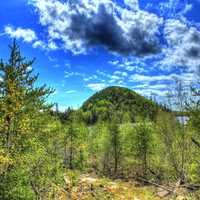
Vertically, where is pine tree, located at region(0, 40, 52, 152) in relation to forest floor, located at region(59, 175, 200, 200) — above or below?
above

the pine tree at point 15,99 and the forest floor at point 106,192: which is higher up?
the pine tree at point 15,99

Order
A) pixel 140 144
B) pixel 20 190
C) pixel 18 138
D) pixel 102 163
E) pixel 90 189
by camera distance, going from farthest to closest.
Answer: pixel 102 163, pixel 140 144, pixel 90 189, pixel 18 138, pixel 20 190

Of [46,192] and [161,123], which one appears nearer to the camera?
[46,192]

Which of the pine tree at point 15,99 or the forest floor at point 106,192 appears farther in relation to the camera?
the forest floor at point 106,192

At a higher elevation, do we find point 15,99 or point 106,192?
point 15,99

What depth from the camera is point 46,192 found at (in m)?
22.8

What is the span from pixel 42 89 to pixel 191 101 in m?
12.2

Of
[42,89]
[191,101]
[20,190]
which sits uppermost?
[42,89]

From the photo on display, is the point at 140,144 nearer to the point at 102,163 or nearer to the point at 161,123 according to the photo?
the point at 102,163

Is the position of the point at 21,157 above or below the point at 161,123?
below

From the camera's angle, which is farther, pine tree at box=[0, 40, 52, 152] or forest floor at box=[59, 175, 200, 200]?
forest floor at box=[59, 175, 200, 200]

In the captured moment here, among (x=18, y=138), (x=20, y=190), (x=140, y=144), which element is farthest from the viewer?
(x=140, y=144)

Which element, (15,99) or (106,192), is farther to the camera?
(106,192)

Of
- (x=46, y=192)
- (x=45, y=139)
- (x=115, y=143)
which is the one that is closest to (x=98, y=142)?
(x=115, y=143)
